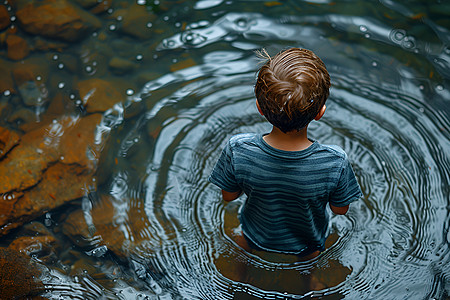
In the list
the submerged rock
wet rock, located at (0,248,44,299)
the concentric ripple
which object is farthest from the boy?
the submerged rock

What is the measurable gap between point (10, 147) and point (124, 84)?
766 mm

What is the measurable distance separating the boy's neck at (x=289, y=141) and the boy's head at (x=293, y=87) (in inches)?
3.0

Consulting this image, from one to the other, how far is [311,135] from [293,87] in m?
1.33

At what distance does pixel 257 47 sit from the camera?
3.01 m

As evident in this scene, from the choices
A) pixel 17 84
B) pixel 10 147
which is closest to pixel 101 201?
pixel 10 147

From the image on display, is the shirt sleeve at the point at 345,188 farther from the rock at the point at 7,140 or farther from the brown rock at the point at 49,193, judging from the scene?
the rock at the point at 7,140

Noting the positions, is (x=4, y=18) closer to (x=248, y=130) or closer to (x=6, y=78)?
(x=6, y=78)

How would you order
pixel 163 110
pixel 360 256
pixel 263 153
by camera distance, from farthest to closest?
1. pixel 163 110
2. pixel 360 256
3. pixel 263 153

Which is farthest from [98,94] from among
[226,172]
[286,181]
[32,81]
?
[286,181]

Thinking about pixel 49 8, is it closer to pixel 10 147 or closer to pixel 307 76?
pixel 10 147

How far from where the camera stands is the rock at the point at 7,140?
2533mm

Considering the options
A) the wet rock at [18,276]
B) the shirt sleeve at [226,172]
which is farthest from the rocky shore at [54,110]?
Answer: the shirt sleeve at [226,172]

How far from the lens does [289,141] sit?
4.82 ft

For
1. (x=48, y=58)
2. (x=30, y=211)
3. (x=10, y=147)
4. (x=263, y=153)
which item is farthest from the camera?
(x=48, y=58)
